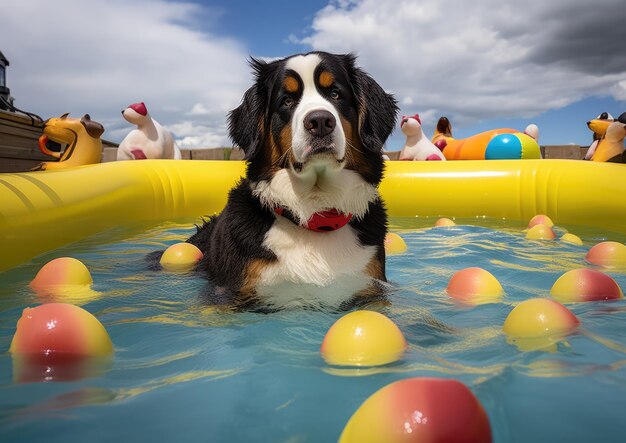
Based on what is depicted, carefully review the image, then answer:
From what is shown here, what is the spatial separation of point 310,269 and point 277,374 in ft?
2.82

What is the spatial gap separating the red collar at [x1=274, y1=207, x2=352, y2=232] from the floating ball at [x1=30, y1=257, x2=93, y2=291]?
1.49 metres

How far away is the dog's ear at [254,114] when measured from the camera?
2900 millimetres

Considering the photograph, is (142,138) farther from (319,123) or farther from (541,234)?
(319,123)

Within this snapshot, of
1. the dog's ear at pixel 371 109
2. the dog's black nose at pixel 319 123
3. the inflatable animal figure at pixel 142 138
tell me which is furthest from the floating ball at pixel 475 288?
the inflatable animal figure at pixel 142 138

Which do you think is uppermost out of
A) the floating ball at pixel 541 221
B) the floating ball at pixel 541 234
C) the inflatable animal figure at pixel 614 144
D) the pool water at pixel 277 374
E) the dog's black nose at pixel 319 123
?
the inflatable animal figure at pixel 614 144

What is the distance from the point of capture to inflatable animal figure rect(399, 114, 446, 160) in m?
9.20

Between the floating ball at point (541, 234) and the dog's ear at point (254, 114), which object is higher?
the dog's ear at point (254, 114)

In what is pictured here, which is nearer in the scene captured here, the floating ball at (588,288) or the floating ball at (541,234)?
the floating ball at (588,288)

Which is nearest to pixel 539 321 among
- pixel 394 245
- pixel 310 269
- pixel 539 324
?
pixel 539 324

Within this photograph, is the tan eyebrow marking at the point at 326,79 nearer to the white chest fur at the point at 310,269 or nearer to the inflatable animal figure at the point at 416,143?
the white chest fur at the point at 310,269

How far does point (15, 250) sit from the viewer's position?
13.1 ft

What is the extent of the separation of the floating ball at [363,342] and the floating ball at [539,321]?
1.69ft

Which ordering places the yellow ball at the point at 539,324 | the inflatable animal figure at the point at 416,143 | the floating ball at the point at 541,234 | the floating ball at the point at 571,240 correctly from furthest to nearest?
the inflatable animal figure at the point at 416,143 < the floating ball at the point at 541,234 < the floating ball at the point at 571,240 < the yellow ball at the point at 539,324

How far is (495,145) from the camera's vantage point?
29.2 ft
